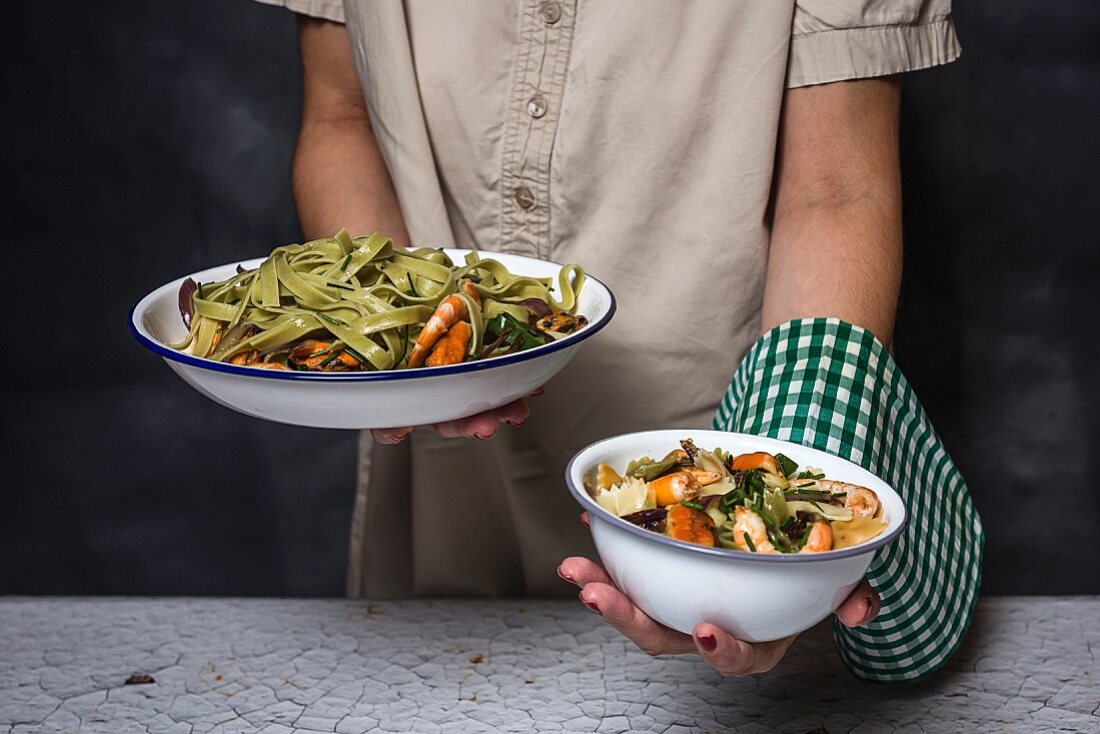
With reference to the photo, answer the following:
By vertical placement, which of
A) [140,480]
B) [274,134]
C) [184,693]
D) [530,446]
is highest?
[274,134]

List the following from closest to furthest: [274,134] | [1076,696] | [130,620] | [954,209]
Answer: [1076,696] → [130,620] → [954,209] → [274,134]

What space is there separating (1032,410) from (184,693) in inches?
79.5

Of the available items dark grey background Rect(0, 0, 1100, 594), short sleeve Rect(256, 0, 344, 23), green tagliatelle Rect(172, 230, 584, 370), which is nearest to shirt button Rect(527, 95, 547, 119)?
green tagliatelle Rect(172, 230, 584, 370)

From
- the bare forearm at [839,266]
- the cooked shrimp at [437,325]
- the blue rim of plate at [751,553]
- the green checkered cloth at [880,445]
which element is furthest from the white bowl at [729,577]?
the bare forearm at [839,266]

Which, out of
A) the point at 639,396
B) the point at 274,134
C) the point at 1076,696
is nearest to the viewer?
the point at 1076,696

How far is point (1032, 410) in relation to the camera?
2.50 meters

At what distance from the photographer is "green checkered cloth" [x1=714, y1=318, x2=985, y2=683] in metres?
1.02

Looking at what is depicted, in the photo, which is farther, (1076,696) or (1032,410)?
(1032,410)

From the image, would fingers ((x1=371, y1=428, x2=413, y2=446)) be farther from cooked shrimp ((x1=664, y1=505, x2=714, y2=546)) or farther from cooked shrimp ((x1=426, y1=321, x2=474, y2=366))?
cooked shrimp ((x1=664, y1=505, x2=714, y2=546))

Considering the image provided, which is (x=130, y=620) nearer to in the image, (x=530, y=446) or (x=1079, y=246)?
(x=530, y=446)

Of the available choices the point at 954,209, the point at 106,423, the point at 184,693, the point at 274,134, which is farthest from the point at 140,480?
the point at 954,209

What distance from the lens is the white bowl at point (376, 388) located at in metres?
0.96

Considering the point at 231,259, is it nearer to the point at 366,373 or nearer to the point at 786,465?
the point at 366,373

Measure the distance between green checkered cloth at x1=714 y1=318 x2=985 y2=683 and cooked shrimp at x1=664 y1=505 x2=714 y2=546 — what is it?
0.23m
